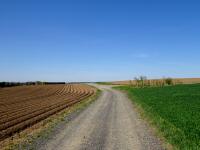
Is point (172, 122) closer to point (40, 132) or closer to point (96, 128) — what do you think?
point (96, 128)

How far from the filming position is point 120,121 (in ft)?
75.3

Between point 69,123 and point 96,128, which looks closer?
point 96,128

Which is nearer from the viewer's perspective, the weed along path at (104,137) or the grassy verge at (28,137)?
the weed along path at (104,137)

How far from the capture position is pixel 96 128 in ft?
64.6

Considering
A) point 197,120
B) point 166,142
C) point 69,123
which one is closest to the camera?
point 166,142

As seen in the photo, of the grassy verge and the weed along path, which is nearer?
the weed along path

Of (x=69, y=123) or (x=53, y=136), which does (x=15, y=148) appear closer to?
(x=53, y=136)

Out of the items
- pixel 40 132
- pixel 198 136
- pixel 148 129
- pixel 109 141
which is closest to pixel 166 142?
pixel 198 136

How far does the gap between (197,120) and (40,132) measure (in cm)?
954

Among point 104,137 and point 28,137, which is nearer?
point 104,137

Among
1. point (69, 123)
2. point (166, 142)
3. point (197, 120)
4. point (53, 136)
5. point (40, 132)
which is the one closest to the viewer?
point (166, 142)

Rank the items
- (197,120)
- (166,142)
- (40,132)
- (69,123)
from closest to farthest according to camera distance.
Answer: (166,142), (40,132), (197,120), (69,123)

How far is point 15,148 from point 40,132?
14.1 ft

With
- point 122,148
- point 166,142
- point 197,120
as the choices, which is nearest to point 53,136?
point 122,148
